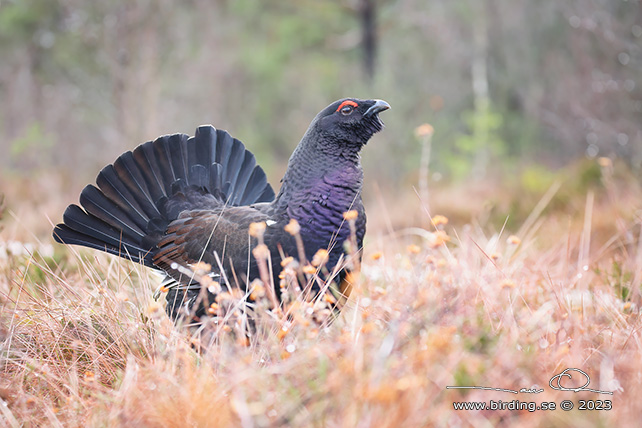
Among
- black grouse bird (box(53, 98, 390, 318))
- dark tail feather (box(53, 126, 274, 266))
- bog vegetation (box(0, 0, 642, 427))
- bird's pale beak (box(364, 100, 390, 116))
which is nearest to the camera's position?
bog vegetation (box(0, 0, 642, 427))

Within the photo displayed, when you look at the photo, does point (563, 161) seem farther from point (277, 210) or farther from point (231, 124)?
point (277, 210)

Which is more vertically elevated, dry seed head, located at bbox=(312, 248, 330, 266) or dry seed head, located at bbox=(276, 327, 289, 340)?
dry seed head, located at bbox=(312, 248, 330, 266)

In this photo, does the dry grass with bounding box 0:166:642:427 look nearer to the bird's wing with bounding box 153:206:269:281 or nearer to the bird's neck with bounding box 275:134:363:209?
the bird's wing with bounding box 153:206:269:281

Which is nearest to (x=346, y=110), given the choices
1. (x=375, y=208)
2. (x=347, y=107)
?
(x=347, y=107)

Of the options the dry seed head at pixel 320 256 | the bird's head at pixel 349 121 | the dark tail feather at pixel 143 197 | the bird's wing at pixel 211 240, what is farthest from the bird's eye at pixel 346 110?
the dark tail feather at pixel 143 197

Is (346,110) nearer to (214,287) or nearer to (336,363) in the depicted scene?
(214,287)

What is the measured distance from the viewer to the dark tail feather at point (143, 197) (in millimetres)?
3475

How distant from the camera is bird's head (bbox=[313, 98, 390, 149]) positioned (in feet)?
9.90

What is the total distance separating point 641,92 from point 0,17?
41.1ft

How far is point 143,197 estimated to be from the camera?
139 inches

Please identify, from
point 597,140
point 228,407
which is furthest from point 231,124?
point 228,407

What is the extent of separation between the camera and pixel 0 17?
1242 cm

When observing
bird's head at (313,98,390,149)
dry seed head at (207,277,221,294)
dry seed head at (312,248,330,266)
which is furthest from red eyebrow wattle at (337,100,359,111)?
dry seed head at (207,277,221,294)

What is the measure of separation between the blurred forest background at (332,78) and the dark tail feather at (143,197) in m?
4.74
